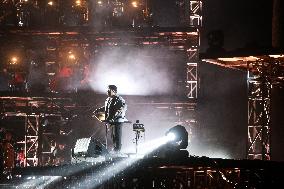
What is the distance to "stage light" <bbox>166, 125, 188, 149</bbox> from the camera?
9.69 metres

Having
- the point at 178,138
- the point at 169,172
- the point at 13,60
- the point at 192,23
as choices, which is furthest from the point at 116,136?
the point at 13,60

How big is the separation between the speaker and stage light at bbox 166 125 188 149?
234 cm

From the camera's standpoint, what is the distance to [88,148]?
11.0 meters

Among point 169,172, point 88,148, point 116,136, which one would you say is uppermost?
point 116,136

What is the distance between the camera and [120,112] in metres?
12.4

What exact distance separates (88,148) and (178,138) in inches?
101

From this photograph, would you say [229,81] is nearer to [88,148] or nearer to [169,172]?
[88,148]

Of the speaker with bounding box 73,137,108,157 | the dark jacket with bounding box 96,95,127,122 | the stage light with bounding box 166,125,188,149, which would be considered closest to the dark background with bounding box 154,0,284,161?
the dark jacket with bounding box 96,95,127,122

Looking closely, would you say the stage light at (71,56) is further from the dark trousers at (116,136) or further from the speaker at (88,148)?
the speaker at (88,148)

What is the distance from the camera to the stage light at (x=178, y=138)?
31.8ft

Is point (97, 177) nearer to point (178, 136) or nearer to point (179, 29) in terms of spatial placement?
point (178, 136)

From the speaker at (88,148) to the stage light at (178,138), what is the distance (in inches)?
Answer: 92.2

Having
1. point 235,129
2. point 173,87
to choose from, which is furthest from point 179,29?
point 235,129

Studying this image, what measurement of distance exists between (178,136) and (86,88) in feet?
43.2
